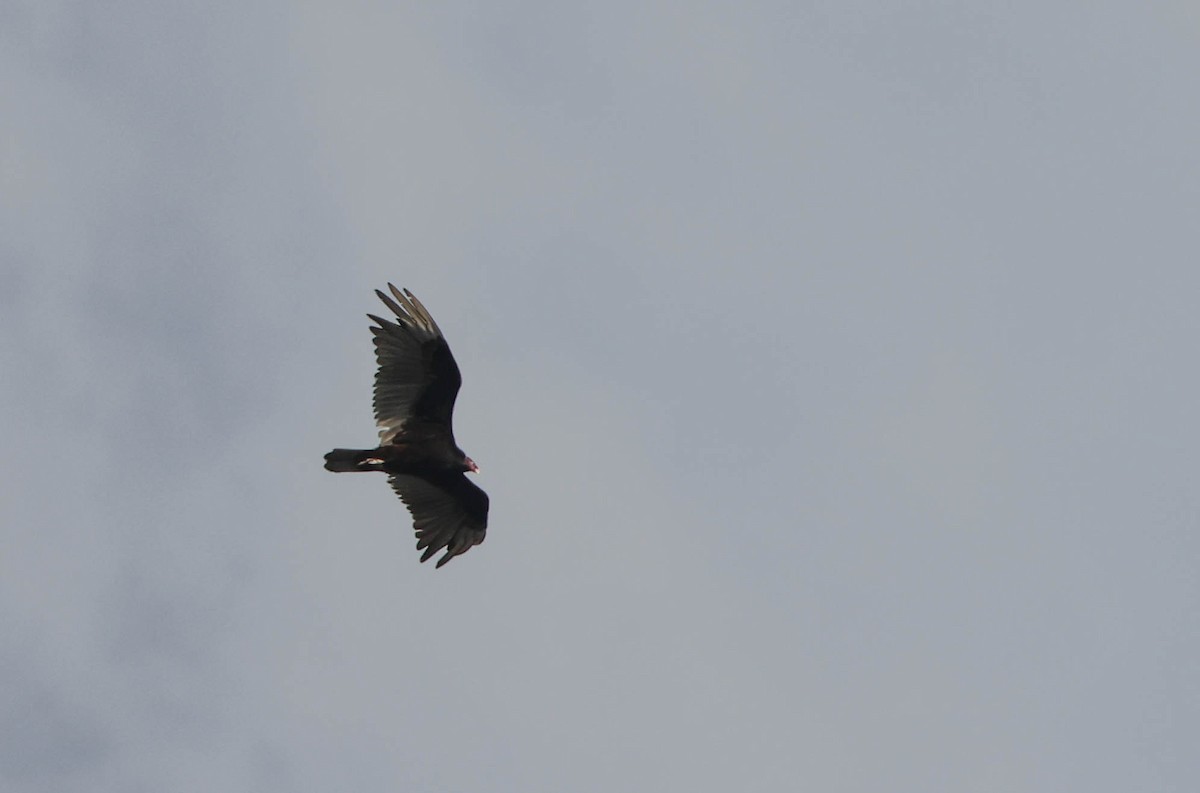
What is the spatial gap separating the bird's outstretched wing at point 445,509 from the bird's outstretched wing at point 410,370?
0.88m

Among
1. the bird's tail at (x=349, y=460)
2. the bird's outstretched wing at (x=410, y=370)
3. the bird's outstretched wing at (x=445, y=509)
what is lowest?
the bird's tail at (x=349, y=460)

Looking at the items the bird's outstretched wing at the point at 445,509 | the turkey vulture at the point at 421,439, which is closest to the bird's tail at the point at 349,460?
the turkey vulture at the point at 421,439

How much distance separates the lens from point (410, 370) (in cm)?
2775

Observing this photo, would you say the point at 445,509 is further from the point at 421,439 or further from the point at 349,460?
the point at 349,460

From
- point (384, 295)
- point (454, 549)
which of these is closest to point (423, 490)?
point (454, 549)

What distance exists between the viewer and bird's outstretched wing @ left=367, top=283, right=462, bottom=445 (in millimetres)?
27391

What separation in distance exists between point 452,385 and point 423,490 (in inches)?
73.5

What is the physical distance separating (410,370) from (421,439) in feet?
3.67

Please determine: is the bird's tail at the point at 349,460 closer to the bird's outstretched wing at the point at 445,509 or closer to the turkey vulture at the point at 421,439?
the turkey vulture at the point at 421,439

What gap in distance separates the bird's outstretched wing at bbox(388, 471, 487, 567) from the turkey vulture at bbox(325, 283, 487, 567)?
0.01 meters

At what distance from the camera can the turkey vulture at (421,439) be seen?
90.0 feet

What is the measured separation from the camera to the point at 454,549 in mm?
28453

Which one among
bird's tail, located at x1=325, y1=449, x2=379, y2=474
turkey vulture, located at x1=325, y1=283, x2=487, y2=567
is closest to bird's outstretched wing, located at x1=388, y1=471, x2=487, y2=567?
turkey vulture, located at x1=325, y1=283, x2=487, y2=567

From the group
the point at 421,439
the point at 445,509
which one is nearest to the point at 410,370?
the point at 421,439
